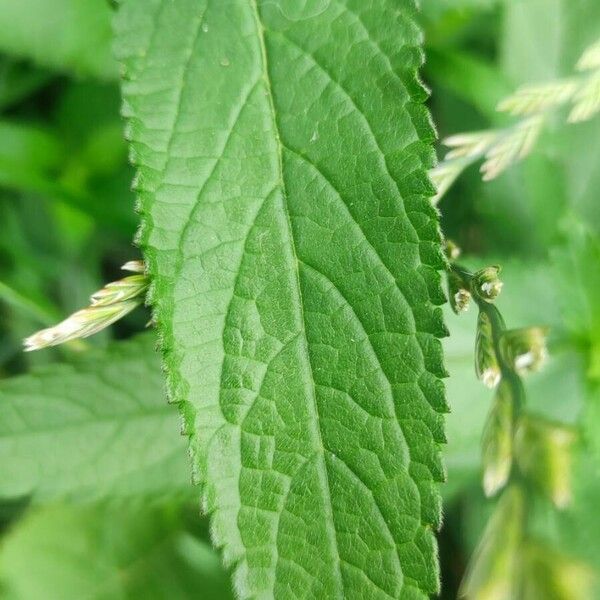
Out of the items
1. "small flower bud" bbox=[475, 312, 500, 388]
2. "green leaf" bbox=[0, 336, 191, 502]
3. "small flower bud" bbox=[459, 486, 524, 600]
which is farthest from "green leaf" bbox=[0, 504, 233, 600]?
"small flower bud" bbox=[475, 312, 500, 388]

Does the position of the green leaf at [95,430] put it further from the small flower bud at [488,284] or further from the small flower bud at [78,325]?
the small flower bud at [488,284]

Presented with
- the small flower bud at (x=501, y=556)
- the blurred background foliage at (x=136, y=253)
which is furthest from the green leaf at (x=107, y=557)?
the small flower bud at (x=501, y=556)

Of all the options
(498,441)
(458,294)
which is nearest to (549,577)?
(498,441)

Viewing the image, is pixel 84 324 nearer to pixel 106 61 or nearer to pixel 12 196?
pixel 106 61

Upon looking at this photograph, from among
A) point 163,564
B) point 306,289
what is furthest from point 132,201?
point 306,289

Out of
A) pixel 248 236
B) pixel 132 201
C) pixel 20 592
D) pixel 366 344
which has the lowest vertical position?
pixel 20 592
